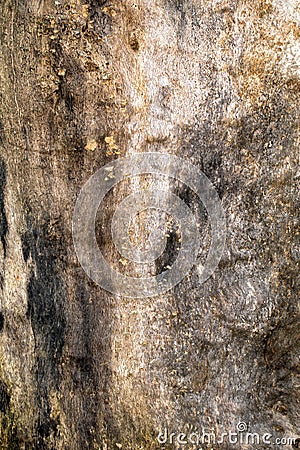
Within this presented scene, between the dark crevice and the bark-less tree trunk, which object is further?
the dark crevice

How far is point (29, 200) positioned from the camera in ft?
7.00

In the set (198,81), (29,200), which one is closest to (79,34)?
(198,81)
